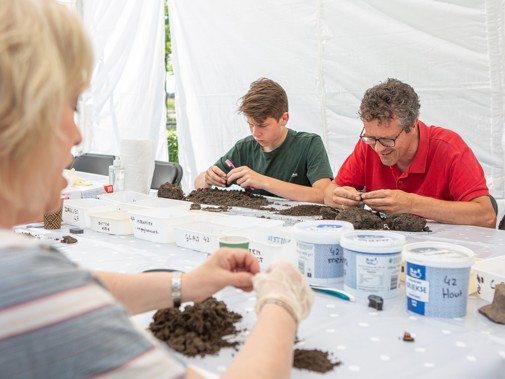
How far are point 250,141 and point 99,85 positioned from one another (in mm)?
3658

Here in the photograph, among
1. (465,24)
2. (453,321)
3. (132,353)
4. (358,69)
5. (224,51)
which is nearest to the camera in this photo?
(132,353)

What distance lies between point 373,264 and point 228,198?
5.43 feet

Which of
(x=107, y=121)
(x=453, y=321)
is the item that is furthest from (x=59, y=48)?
(x=107, y=121)

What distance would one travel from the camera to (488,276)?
1348mm

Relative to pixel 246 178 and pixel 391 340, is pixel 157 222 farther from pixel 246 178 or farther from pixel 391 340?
pixel 391 340

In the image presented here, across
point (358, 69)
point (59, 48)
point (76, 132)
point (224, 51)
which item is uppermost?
point (224, 51)

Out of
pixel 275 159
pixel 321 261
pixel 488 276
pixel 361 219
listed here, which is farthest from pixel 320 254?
pixel 275 159

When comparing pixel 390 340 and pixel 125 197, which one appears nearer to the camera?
pixel 390 340

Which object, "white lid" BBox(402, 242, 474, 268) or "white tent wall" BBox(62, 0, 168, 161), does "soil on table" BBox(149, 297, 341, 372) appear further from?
"white tent wall" BBox(62, 0, 168, 161)

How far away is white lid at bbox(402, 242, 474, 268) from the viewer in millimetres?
1194

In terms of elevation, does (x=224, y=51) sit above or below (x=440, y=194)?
above

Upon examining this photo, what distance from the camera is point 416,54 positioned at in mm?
3701

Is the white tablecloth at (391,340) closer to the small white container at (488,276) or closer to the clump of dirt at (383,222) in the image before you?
the small white container at (488,276)

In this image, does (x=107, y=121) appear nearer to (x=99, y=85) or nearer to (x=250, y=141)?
(x=99, y=85)
